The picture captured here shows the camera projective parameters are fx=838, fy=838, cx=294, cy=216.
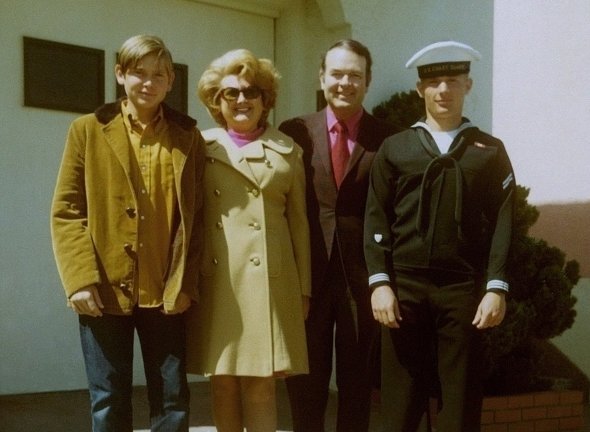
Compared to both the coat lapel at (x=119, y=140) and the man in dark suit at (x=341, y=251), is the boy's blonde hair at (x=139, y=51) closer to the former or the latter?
the coat lapel at (x=119, y=140)

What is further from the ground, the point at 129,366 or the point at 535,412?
the point at 129,366

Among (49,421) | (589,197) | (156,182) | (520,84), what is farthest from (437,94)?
(520,84)

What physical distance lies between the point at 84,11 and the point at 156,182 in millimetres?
2545

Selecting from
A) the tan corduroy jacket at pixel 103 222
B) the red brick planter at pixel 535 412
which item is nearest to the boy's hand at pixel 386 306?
the tan corduroy jacket at pixel 103 222

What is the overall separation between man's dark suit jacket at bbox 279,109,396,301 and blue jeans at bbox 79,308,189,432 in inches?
27.8

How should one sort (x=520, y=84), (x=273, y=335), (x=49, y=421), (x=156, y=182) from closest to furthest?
(x=156, y=182)
(x=273, y=335)
(x=49, y=421)
(x=520, y=84)

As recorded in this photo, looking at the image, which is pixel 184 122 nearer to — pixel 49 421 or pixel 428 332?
pixel 428 332

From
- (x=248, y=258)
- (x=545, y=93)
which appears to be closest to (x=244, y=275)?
(x=248, y=258)

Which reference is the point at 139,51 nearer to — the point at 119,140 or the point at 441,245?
the point at 119,140

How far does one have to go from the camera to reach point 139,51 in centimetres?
304

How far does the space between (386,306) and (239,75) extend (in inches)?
42.6

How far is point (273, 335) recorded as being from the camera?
10.8 feet

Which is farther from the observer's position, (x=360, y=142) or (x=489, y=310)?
(x=360, y=142)

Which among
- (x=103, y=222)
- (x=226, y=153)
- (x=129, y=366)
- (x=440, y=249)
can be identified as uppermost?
(x=226, y=153)
